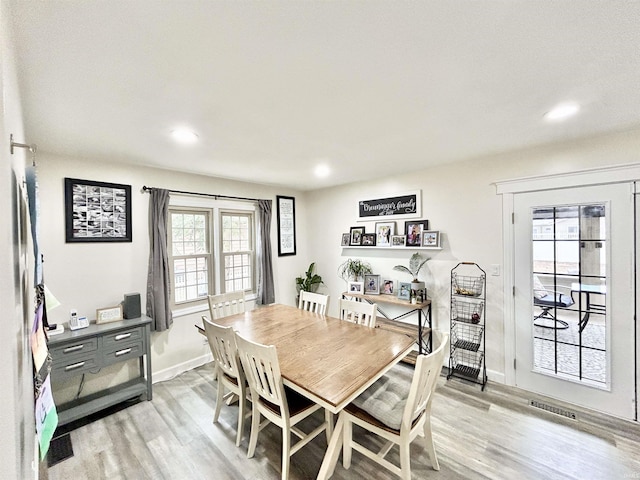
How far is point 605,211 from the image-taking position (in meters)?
2.39

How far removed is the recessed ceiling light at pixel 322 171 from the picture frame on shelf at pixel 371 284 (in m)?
1.52

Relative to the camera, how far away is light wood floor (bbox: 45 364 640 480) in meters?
1.86

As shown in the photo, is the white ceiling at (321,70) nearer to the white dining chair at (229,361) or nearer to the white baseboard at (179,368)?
the white dining chair at (229,361)

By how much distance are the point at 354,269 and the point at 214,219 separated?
2.10 meters

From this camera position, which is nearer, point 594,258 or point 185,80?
point 185,80

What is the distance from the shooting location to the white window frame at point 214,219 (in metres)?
3.37

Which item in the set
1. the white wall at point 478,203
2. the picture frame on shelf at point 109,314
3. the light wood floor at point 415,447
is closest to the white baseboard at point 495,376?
the white wall at point 478,203

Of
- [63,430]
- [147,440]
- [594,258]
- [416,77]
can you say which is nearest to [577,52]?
[416,77]

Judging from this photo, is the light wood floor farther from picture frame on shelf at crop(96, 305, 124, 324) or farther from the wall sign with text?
the wall sign with text

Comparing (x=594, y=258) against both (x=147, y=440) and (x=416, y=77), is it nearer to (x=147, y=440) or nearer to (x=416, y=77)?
(x=416, y=77)

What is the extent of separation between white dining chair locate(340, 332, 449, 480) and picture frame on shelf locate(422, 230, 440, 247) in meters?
1.77

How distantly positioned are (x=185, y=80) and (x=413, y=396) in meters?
A: 2.11

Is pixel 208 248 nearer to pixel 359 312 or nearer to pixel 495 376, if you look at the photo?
pixel 359 312

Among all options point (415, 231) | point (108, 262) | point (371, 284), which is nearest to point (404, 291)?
point (371, 284)
